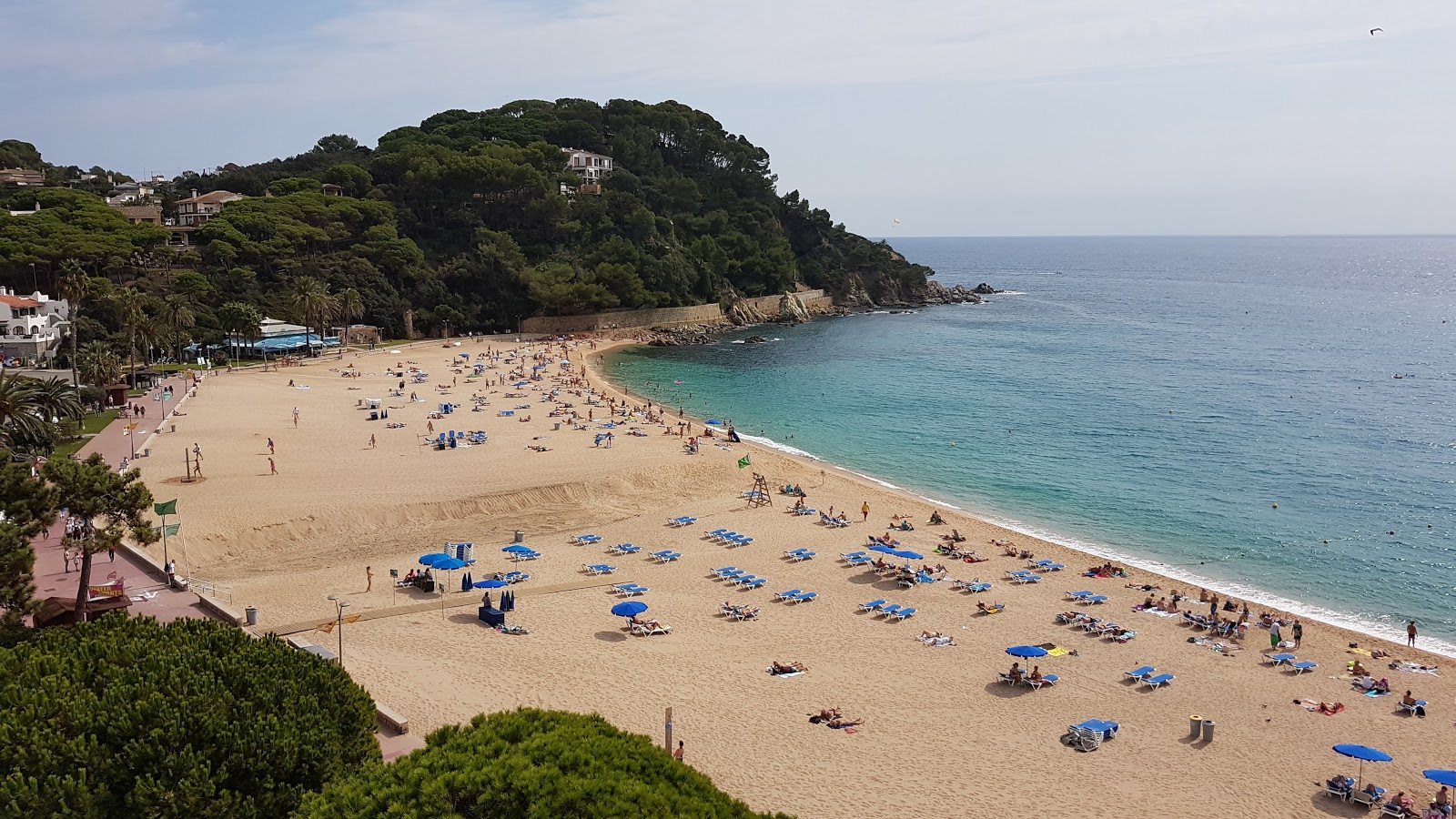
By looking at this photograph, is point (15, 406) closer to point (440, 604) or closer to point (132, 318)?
point (440, 604)

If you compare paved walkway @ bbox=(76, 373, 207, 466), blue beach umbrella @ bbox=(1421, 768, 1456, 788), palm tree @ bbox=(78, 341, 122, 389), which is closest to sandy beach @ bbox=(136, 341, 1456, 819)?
blue beach umbrella @ bbox=(1421, 768, 1456, 788)

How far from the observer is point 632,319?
3206 inches

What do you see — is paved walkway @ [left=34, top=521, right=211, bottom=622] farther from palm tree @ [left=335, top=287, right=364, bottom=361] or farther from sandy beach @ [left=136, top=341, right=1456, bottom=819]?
palm tree @ [left=335, top=287, right=364, bottom=361]

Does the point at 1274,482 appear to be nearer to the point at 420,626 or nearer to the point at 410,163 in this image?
the point at 420,626

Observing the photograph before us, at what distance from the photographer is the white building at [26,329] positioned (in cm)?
4691

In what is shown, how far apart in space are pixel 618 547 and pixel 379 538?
650 centimetres

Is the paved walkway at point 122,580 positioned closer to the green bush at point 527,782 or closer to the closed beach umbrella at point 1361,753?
the green bush at point 527,782

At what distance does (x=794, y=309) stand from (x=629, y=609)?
77890 millimetres

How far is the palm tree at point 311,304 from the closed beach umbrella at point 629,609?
149 feet

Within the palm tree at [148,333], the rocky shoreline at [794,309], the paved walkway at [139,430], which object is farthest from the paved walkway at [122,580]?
the rocky shoreline at [794,309]

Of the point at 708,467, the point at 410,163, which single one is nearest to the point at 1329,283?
the point at 410,163

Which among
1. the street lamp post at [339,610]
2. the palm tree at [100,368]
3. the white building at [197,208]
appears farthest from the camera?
the white building at [197,208]

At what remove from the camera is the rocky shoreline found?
264 ft

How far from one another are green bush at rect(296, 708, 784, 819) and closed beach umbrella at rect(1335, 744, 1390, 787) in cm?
1193
